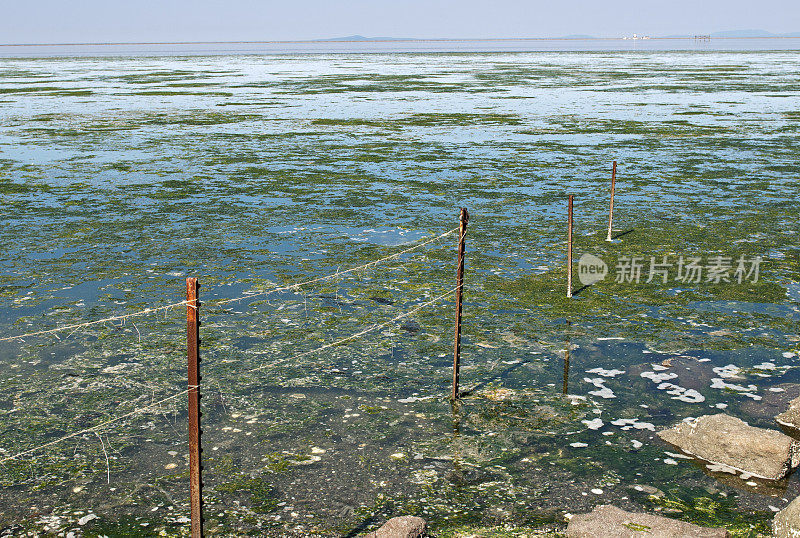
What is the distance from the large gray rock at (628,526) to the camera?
5141 mm

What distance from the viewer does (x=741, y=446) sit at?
6262 mm

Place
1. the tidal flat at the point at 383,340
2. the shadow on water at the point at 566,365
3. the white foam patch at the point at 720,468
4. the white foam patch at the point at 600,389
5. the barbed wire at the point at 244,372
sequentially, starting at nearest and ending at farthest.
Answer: the tidal flat at the point at 383,340 < the white foam patch at the point at 720,468 < the barbed wire at the point at 244,372 < the white foam patch at the point at 600,389 < the shadow on water at the point at 566,365

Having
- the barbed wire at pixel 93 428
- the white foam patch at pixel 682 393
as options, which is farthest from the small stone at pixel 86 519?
the white foam patch at pixel 682 393

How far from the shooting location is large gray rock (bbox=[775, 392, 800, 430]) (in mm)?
6922

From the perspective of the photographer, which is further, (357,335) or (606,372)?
(357,335)

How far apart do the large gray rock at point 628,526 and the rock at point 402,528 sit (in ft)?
3.30

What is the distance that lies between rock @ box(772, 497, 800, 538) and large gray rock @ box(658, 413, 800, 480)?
102cm

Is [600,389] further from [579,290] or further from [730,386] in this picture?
[579,290]

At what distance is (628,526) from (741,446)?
153 cm

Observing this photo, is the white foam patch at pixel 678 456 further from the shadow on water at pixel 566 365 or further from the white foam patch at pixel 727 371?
the white foam patch at pixel 727 371

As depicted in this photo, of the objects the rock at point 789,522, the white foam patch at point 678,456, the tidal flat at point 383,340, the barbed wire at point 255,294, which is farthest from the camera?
the barbed wire at point 255,294

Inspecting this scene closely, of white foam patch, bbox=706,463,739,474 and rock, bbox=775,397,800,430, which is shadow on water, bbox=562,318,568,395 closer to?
white foam patch, bbox=706,463,739,474

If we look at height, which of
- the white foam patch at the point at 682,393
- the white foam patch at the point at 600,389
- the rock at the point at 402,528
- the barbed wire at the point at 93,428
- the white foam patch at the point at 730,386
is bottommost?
the barbed wire at the point at 93,428

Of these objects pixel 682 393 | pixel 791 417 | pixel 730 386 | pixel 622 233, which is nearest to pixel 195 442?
pixel 682 393
